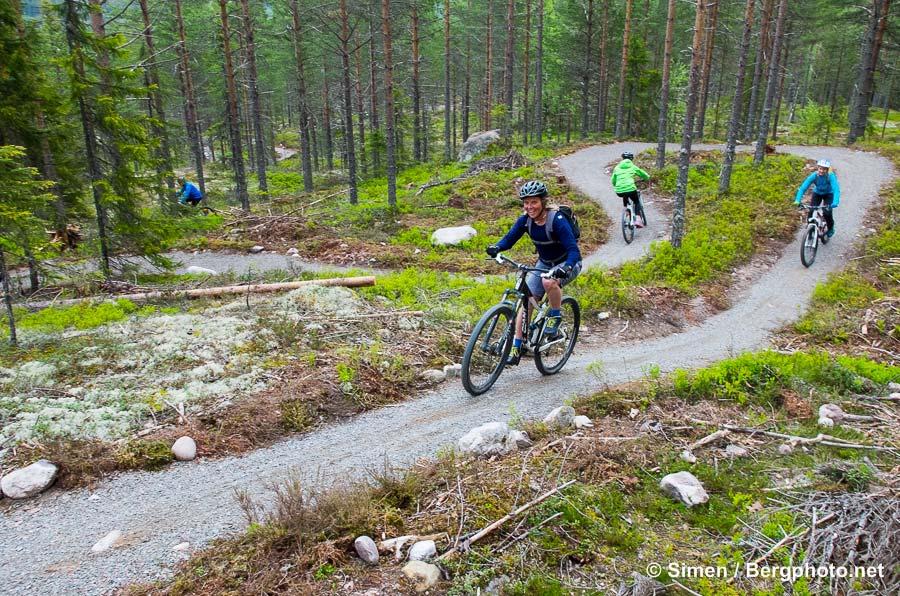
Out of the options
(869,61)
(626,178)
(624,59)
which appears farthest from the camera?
(624,59)

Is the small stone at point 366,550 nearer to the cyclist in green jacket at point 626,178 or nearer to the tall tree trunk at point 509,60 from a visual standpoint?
the cyclist in green jacket at point 626,178

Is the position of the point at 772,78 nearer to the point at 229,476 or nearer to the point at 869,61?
the point at 869,61

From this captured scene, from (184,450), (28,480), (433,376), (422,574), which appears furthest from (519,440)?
(28,480)

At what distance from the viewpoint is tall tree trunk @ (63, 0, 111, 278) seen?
488 inches

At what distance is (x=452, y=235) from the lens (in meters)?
18.7

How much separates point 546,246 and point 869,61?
123 feet

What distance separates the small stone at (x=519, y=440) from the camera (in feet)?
18.5

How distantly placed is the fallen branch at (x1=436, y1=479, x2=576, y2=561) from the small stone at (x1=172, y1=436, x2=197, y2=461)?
3480 millimetres

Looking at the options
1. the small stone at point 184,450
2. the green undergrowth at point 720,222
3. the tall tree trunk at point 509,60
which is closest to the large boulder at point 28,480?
the small stone at point 184,450

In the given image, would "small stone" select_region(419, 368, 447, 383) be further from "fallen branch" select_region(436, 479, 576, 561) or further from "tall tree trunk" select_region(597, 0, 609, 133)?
"tall tree trunk" select_region(597, 0, 609, 133)

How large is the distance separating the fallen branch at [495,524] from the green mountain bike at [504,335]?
2729 millimetres

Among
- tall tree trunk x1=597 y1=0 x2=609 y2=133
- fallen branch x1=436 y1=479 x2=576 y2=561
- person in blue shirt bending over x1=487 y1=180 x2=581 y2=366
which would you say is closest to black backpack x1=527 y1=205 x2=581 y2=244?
person in blue shirt bending over x1=487 y1=180 x2=581 y2=366

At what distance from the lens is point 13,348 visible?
332 inches

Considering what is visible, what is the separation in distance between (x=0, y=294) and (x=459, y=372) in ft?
47.4
